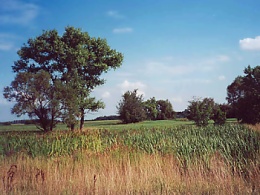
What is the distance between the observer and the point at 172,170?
308 inches

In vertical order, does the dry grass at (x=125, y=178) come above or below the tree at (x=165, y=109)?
below

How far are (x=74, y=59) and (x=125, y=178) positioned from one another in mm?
25582

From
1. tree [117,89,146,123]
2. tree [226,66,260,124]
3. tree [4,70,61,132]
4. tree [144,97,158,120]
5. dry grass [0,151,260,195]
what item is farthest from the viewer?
tree [144,97,158,120]

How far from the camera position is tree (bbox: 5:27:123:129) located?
31.6 m

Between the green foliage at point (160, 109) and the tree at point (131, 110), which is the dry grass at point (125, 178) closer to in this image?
the tree at point (131, 110)

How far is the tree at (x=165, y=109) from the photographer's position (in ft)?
302

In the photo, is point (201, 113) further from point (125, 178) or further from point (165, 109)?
point (165, 109)

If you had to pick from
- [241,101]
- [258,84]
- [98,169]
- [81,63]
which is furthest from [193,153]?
[258,84]

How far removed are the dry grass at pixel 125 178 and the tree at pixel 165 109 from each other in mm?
83336

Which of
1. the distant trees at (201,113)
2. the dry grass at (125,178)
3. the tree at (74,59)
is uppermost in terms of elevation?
the tree at (74,59)

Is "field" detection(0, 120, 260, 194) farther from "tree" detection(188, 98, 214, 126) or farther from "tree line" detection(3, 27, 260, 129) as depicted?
"tree" detection(188, 98, 214, 126)

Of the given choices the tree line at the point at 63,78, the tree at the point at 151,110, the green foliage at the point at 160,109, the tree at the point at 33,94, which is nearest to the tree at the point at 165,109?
the green foliage at the point at 160,109

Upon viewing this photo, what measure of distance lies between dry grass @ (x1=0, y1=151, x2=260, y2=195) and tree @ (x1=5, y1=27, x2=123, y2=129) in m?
21.9

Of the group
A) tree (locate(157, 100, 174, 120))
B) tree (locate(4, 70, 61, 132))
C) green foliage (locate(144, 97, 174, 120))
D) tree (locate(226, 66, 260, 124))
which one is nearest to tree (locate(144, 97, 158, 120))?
green foliage (locate(144, 97, 174, 120))
